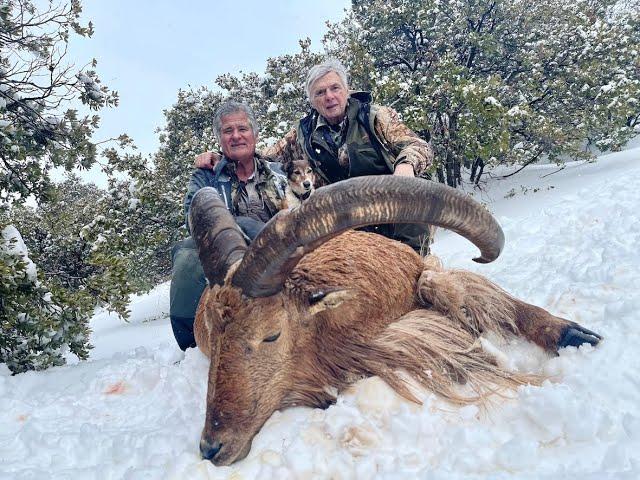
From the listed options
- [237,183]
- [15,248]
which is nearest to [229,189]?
[237,183]

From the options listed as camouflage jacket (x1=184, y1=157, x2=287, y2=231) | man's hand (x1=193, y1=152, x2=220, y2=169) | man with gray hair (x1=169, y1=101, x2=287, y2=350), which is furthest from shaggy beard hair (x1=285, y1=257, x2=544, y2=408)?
man's hand (x1=193, y1=152, x2=220, y2=169)

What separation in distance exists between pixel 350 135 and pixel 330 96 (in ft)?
1.38

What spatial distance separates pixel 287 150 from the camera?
5172mm

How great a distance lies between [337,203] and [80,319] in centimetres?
354

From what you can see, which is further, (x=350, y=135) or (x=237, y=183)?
(x=350, y=135)

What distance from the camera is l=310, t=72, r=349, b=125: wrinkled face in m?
4.36

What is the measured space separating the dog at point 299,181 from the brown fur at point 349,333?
125 cm

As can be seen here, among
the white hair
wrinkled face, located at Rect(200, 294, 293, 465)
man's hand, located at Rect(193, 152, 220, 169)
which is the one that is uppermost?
the white hair

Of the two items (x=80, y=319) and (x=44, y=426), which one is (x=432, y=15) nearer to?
(x=80, y=319)

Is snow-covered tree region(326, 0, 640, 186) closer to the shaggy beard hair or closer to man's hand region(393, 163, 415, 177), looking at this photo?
man's hand region(393, 163, 415, 177)

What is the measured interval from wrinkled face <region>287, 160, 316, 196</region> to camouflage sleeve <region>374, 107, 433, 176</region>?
31.7 inches

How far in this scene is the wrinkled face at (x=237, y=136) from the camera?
4.18m

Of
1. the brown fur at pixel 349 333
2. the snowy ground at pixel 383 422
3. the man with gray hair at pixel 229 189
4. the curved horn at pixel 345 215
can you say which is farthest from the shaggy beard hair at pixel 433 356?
the man with gray hair at pixel 229 189

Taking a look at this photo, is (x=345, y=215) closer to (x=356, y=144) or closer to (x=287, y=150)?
(x=356, y=144)
